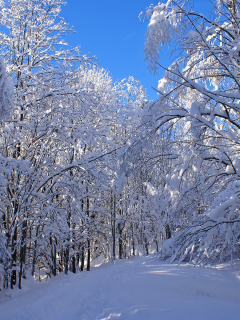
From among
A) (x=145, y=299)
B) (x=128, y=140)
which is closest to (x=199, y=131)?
(x=128, y=140)

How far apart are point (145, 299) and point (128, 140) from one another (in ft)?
9.01

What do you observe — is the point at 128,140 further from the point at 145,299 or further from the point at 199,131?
the point at 145,299

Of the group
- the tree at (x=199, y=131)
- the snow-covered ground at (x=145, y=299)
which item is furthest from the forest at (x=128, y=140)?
the snow-covered ground at (x=145, y=299)

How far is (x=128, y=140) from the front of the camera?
410 centimetres

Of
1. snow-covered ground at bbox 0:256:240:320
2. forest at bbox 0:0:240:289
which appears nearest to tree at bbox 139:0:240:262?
forest at bbox 0:0:240:289

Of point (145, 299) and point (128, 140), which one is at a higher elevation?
point (128, 140)

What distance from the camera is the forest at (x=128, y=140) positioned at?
11.9 ft

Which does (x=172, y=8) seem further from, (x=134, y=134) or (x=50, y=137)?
(x=50, y=137)

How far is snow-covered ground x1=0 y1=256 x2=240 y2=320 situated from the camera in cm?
329

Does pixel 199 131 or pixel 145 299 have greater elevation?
pixel 199 131

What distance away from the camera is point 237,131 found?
14.4ft

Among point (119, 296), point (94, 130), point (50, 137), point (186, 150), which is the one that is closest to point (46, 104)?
point (50, 137)

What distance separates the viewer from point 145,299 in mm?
4070

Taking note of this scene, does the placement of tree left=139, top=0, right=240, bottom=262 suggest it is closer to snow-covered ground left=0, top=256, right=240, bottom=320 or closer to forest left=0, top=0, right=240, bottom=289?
forest left=0, top=0, right=240, bottom=289
